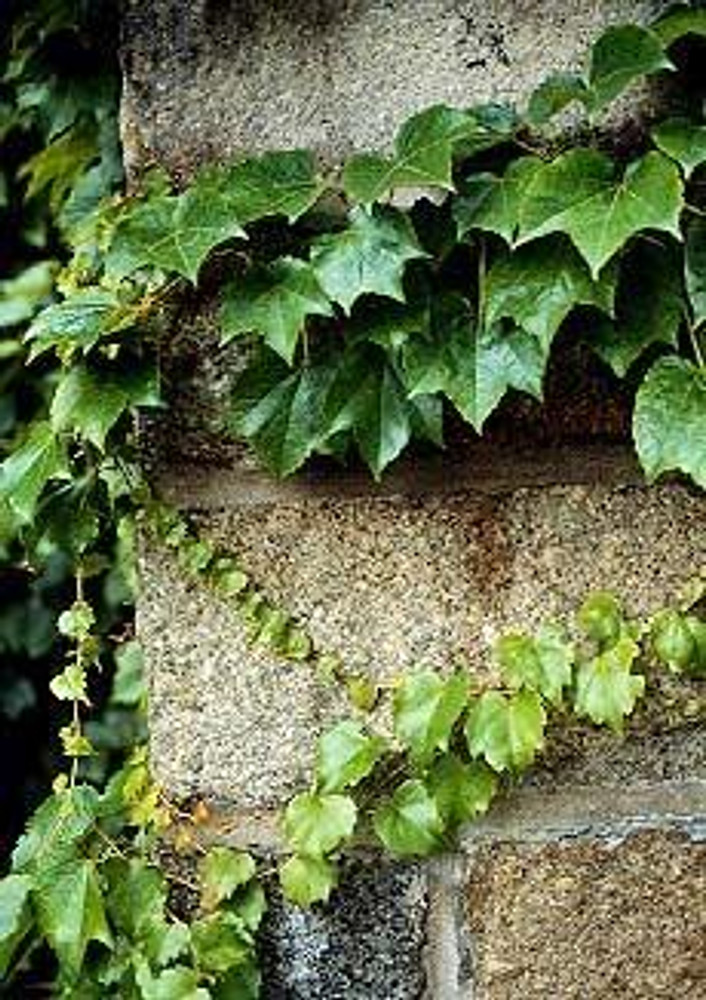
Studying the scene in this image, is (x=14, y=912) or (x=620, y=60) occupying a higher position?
(x=620, y=60)

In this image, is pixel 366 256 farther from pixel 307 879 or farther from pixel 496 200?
pixel 307 879

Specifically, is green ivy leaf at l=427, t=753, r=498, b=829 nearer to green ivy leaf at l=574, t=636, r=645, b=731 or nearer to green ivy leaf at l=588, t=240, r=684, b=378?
green ivy leaf at l=574, t=636, r=645, b=731

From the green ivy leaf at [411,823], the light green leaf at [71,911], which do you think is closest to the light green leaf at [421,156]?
the green ivy leaf at [411,823]

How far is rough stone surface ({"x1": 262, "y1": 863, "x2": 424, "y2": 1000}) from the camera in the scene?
117cm

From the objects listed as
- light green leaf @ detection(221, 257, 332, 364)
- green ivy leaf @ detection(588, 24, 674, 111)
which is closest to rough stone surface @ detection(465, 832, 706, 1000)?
light green leaf @ detection(221, 257, 332, 364)

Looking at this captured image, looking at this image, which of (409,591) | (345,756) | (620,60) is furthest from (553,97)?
(345,756)

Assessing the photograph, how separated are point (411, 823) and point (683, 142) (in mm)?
457

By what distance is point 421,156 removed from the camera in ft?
3.41

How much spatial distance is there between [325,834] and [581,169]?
1.46 feet

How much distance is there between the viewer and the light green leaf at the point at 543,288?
1049mm

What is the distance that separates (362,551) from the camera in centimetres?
115

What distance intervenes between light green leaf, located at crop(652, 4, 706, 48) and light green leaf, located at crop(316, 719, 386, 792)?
1.54ft

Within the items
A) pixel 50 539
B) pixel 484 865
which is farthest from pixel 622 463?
pixel 50 539

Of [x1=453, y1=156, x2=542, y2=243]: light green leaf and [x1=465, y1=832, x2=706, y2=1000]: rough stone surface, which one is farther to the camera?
[x1=465, y1=832, x2=706, y2=1000]: rough stone surface
